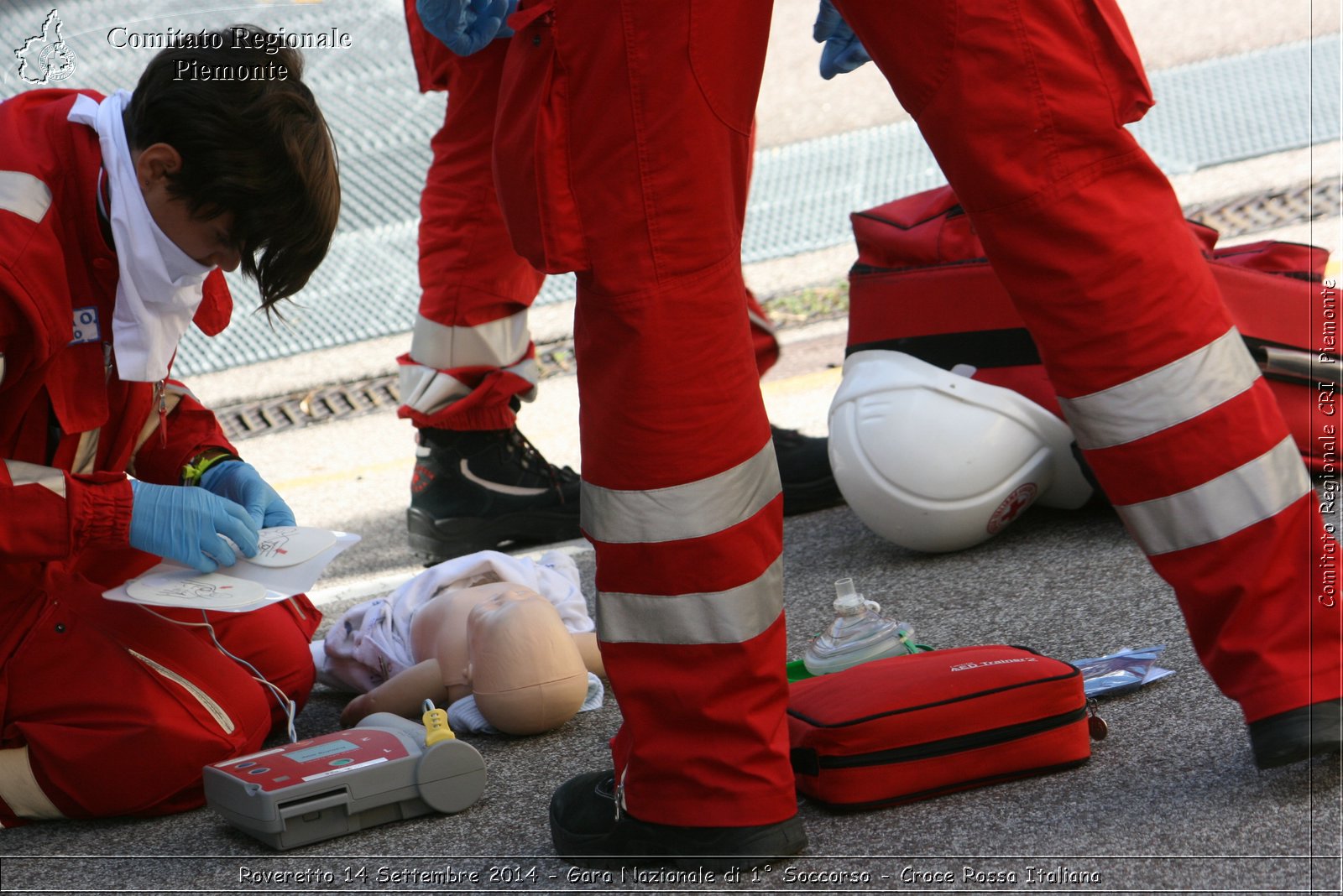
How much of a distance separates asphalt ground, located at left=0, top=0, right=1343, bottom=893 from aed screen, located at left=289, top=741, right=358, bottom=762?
0.10 meters

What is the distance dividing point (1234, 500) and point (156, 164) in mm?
1189

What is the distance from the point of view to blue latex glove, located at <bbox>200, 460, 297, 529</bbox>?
178 cm

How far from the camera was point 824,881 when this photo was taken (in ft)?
4.02

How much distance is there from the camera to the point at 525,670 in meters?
1.70

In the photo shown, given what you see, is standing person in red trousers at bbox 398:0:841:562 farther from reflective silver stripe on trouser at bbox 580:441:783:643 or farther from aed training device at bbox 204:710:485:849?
reflective silver stripe on trouser at bbox 580:441:783:643

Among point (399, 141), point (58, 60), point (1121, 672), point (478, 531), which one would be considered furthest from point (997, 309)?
point (58, 60)

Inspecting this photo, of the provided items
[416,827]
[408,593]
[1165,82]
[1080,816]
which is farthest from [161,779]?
[1165,82]

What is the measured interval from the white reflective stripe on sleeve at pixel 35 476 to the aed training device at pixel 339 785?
1.19 feet

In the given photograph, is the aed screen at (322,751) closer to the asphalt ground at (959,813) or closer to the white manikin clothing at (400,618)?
the asphalt ground at (959,813)

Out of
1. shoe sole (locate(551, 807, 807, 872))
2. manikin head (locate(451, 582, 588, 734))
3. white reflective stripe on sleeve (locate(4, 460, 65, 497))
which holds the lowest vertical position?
manikin head (locate(451, 582, 588, 734))

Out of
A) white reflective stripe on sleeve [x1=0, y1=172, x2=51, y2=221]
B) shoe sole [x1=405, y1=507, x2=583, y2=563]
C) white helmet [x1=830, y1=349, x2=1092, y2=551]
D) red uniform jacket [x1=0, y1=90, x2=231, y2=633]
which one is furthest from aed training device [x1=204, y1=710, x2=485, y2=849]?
shoe sole [x1=405, y1=507, x2=583, y2=563]

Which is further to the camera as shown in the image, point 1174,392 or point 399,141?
point 399,141

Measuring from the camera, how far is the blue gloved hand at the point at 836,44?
5.71 ft

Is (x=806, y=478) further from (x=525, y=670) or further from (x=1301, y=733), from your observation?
(x=1301, y=733)
